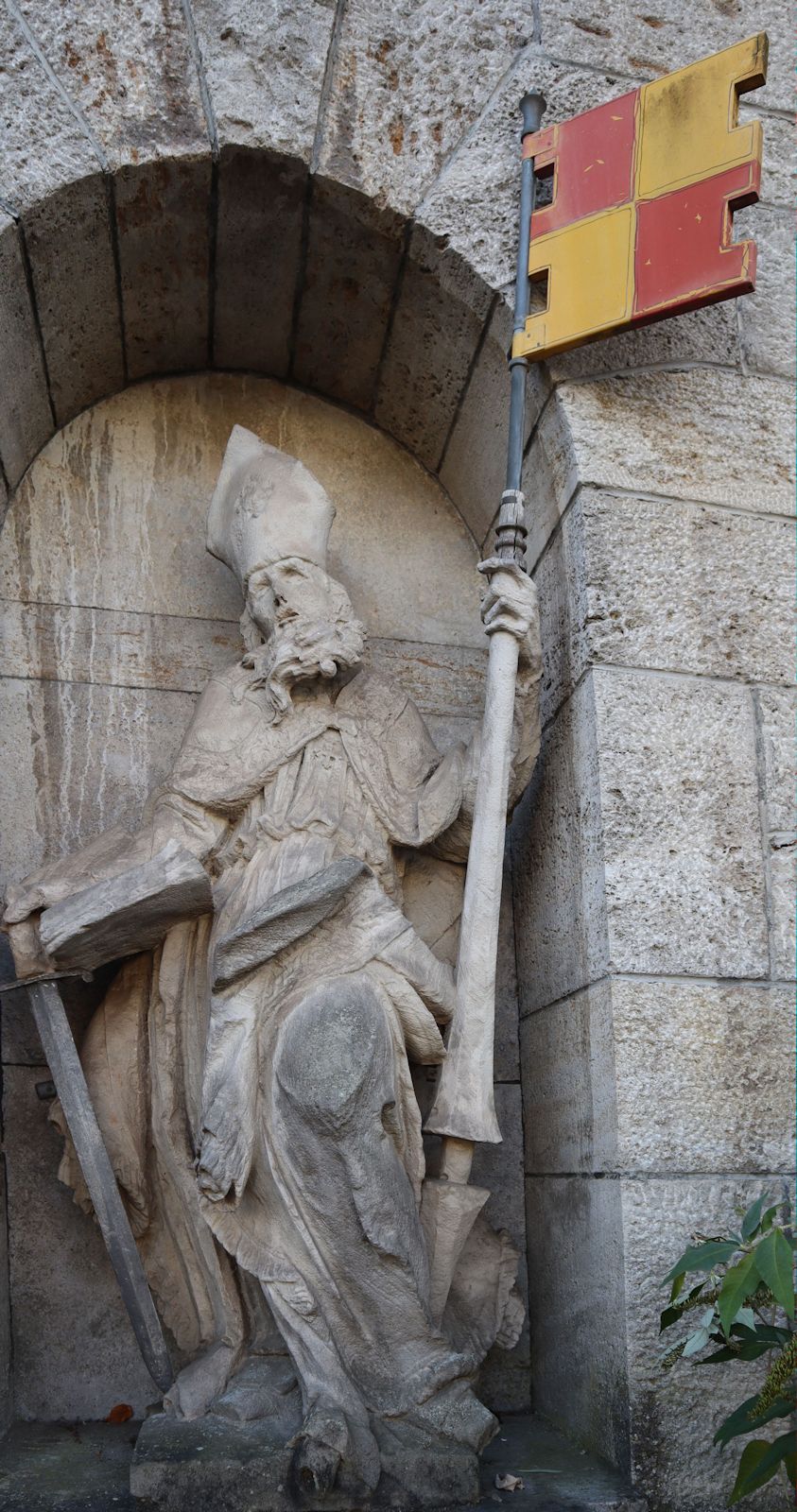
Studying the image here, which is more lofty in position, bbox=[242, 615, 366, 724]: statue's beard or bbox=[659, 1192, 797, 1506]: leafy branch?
bbox=[242, 615, 366, 724]: statue's beard

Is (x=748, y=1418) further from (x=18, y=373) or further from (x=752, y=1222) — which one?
(x=18, y=373)

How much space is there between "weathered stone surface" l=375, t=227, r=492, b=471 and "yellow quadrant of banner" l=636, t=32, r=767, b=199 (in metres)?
0.50

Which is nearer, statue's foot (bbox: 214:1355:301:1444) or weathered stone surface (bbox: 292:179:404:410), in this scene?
statue's foot (bbox: 214:1355:301:1444)

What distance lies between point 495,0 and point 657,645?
175 centimetres

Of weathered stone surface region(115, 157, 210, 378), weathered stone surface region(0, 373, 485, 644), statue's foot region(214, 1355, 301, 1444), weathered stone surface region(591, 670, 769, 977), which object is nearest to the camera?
statue's foot region(214, 1355, 301, 1444)

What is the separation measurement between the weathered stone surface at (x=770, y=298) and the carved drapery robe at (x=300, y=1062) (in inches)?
43.6

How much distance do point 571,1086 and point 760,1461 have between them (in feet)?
3.35

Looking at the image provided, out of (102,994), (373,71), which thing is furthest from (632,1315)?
(373,71)

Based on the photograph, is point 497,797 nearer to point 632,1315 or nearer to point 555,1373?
point 632,1315

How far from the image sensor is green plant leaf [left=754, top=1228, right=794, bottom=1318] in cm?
232

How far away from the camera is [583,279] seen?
347cm

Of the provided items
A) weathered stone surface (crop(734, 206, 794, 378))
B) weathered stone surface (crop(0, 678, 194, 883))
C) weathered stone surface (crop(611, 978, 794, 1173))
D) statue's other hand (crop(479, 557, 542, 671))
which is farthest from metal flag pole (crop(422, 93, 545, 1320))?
weathered stone surface (crop(0, 678, 194, 883))

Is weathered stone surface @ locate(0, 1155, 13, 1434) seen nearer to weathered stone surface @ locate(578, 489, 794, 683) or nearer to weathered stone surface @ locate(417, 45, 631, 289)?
weathered stone surface @ locate(578, 489, 794, 683)

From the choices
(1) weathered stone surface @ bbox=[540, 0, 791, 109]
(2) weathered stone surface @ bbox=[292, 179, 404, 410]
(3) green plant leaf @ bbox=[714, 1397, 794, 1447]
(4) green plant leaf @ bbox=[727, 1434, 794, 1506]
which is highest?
(1) weathered stone surface @ bbox=[540, 0, 791, 109]
